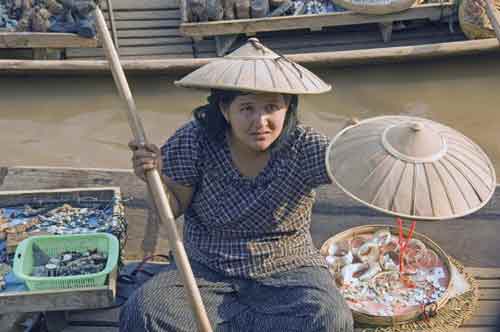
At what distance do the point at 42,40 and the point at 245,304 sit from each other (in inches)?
148

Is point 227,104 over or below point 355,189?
over

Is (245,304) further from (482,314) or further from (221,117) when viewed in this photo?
(482,314)

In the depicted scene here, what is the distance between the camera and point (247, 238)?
223 cm

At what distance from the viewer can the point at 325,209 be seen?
3.03 m

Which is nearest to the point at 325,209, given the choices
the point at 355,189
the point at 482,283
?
the point at 482,283

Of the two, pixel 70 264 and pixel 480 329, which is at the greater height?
pixel 70 264

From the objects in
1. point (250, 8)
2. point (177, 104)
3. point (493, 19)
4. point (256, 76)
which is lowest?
point (177, 104)

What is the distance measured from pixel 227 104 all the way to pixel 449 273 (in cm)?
111

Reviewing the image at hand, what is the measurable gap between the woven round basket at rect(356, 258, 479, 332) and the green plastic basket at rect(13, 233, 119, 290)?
90cm

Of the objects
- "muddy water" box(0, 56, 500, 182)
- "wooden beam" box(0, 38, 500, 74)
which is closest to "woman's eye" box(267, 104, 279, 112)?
"wooden beam" box(0, 38, 500, 74)

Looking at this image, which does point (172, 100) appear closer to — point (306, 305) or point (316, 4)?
point (316, 4)

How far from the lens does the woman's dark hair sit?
2109 mm

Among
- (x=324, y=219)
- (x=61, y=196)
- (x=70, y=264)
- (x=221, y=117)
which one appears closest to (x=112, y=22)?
(x=61, y=196)

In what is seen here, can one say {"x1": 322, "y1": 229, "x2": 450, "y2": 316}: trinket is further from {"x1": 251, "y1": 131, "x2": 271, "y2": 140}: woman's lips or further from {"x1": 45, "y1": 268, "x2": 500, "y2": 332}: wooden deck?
{"x1": 251, "y1": 131, "x2": 271, "y2": 140}: woman's lips
